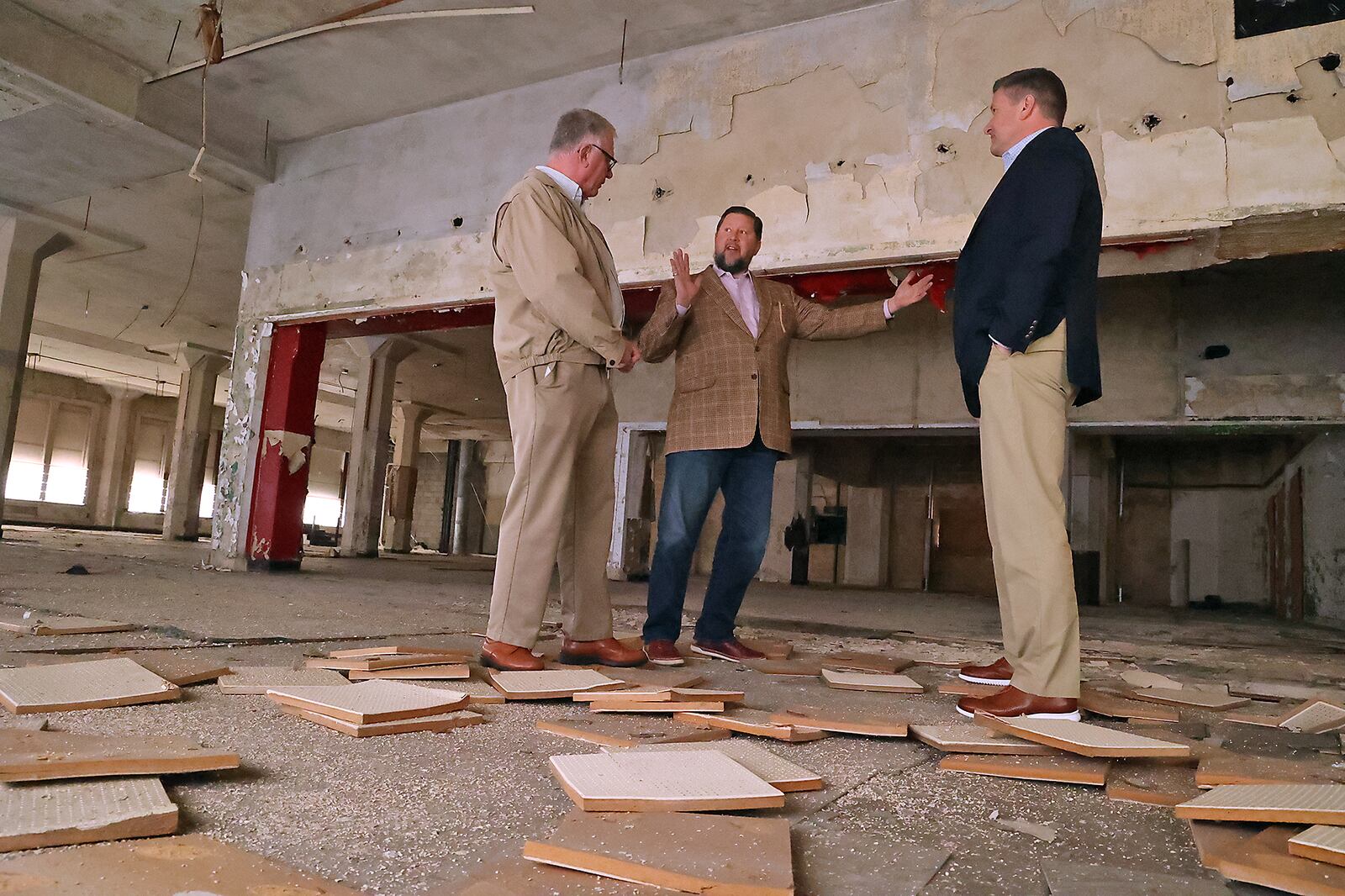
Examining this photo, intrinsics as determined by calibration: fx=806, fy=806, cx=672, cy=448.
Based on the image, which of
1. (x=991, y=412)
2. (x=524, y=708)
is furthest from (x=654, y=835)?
(x=991, y=412)

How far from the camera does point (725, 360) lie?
109 inches

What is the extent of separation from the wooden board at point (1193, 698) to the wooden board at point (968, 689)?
42 centimetres

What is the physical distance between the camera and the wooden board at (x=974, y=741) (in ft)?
4.94

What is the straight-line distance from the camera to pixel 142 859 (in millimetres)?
830

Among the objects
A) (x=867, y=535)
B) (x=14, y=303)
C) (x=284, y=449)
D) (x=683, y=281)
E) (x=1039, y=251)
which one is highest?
(x=14, y=303)

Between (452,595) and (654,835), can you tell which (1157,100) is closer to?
(654,835)

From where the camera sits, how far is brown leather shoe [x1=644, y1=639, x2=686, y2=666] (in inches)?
101

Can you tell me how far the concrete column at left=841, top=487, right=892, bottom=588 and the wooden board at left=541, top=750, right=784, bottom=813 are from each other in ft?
37.5

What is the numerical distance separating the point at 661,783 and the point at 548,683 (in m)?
0.88

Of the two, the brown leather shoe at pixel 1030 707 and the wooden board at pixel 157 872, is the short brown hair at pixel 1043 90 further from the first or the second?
the wooden board at pixel 157 872

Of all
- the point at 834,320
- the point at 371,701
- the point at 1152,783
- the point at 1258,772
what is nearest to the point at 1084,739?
the point at 1152,783

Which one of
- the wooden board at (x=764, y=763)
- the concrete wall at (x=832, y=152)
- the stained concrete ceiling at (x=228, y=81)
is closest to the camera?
the wooden board at (x=764, y=763)

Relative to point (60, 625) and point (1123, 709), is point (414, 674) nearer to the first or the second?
point (60, 625)

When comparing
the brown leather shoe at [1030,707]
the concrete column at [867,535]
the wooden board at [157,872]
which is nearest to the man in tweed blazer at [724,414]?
the brown leather shoe at [1030,707]
